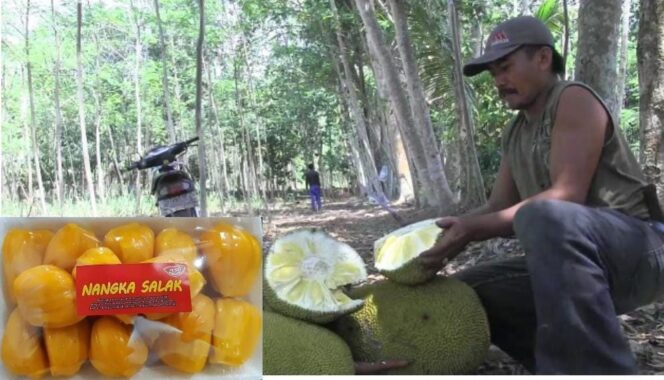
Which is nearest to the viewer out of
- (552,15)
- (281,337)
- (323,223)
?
(281,337)

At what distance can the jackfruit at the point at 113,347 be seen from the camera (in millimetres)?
622

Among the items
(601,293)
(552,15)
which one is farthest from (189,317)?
(552,15)

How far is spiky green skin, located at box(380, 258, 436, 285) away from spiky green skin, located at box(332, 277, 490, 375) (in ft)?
0.08

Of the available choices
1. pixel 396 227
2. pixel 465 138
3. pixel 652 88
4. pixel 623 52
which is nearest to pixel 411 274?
pixel 396 227

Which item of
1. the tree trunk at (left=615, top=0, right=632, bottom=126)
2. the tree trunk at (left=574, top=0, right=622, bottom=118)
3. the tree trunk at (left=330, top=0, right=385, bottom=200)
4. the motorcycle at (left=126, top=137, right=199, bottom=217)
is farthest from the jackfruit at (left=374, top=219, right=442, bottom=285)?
the tree trunk at (left=615, top=0, right=632, bottom=126)

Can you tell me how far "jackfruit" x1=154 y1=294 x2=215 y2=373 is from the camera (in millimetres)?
649

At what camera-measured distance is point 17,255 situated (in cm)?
63

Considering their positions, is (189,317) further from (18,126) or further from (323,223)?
(323,223)

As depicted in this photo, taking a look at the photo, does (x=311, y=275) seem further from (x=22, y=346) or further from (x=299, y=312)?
(x=22, y=346)

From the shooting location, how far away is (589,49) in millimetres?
1396

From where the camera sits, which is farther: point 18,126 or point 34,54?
point 34,54

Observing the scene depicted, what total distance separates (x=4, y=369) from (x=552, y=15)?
1499mm

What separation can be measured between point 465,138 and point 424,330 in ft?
2.42

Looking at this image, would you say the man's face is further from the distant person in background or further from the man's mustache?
the distant person in background
